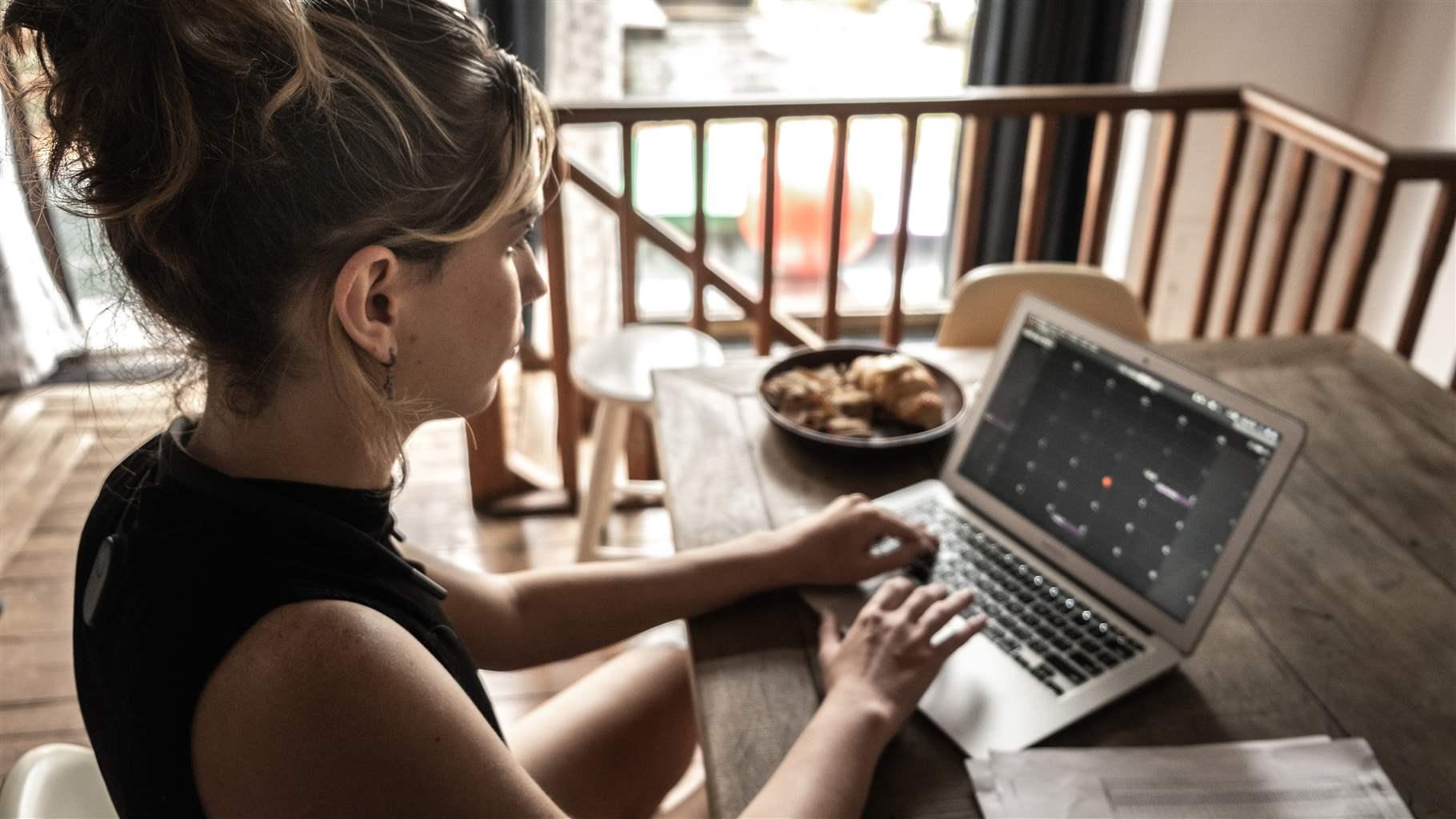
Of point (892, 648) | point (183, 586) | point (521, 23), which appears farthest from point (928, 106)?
point (183, 586)

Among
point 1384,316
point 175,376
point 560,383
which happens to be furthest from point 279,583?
point 1384,316

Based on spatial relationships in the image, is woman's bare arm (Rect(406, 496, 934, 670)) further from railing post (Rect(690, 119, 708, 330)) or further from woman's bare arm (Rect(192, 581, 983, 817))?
railing post (Rect(690, 119, 708, 330))

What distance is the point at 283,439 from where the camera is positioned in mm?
820

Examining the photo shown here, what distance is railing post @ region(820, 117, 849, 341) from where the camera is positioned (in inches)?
101

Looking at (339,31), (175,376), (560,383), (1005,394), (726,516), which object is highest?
(339,31)

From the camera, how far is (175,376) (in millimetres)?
855

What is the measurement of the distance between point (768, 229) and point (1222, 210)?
1.17m

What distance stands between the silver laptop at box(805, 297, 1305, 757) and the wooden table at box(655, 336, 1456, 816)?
45 millimetres

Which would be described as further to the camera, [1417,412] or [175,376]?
[1417,412]

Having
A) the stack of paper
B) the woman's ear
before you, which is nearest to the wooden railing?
the woman's ear

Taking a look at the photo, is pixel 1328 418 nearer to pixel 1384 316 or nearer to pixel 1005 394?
pixel 1005 394

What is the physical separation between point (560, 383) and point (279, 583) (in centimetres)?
195

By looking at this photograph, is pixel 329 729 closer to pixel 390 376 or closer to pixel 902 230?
pixel 390 376

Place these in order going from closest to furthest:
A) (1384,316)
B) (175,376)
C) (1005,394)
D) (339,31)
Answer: (339,31)
(175,376)
(1005,394)
(1384,316)
